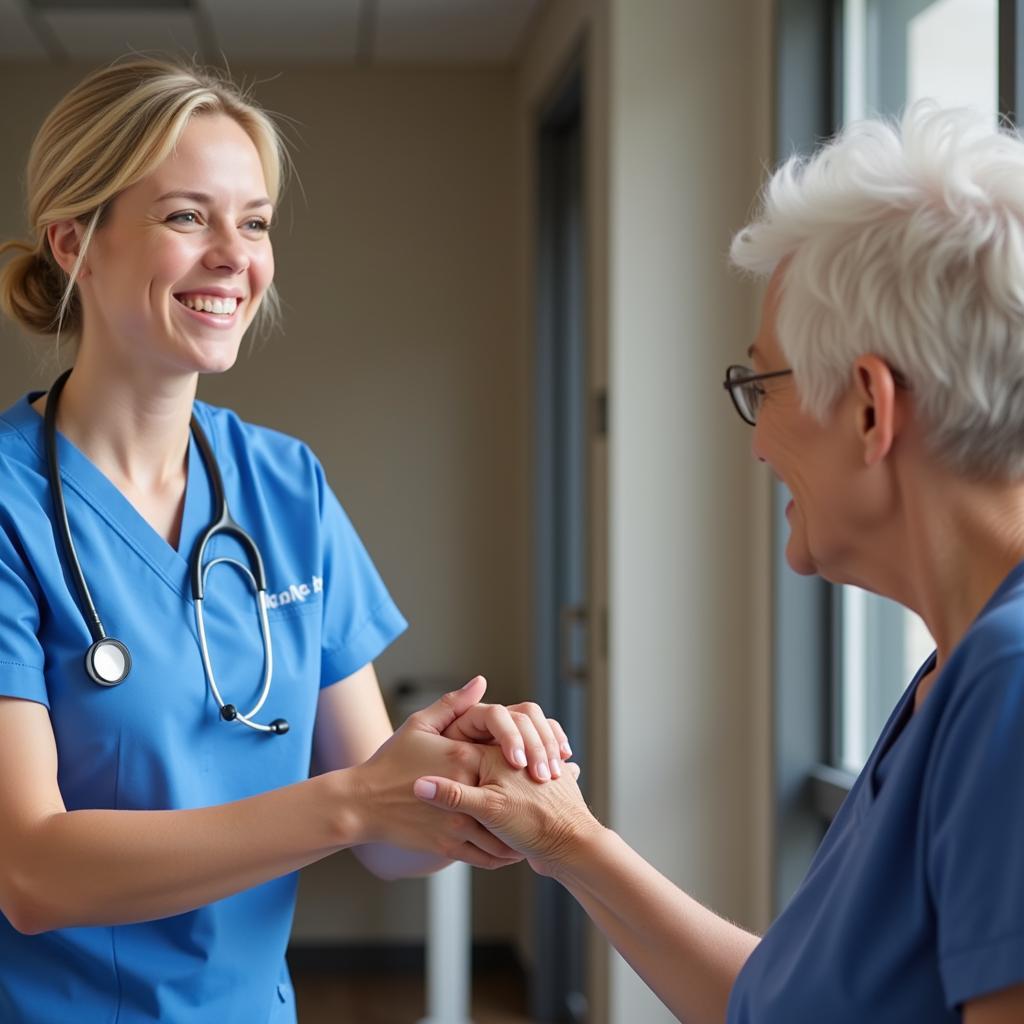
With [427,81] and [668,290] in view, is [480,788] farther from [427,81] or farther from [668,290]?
[427,81]

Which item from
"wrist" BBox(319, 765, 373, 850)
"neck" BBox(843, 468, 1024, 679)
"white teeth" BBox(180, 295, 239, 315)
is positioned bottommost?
"wrist" BBox(319, 765, 373, 850)

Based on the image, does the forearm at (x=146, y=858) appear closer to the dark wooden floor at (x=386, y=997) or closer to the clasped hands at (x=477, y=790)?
the clasped hands at (x=477, y=790)

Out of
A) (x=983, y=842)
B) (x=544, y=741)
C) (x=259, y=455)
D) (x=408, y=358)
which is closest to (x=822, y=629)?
(x=544, y=741)

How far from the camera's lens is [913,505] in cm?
95

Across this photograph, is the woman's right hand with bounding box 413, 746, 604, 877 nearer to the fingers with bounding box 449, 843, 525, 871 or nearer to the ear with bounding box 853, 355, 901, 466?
the fingers with bounding box 449, 843, 525, 871

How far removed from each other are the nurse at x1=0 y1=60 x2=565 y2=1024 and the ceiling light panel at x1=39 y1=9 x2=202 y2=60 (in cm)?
245

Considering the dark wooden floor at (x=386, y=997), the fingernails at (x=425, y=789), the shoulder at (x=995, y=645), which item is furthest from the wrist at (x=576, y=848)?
the dark wooden floor at (x=386, y=997)

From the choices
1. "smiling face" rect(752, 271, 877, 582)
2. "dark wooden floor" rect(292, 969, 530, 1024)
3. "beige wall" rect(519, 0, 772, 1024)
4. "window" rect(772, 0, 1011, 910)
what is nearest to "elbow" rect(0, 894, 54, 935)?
"smiling face" rect(752, 271, 877, 582)

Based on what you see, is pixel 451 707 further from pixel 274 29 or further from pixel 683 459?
pixel 274 29

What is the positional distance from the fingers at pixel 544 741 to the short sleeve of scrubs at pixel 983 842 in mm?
659

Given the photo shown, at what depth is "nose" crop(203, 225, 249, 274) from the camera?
1.43 meters

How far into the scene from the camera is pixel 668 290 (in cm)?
267

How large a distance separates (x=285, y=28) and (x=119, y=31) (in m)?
0.50

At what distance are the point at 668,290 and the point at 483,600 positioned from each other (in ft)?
6.05
